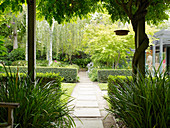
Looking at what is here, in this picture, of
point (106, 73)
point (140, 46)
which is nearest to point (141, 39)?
point (140, 46)

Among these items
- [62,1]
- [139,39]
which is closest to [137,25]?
[139,39]

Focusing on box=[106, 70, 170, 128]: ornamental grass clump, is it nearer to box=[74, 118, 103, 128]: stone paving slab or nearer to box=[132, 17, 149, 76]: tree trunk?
box=[132, 17, 149, 76]: tree trunk

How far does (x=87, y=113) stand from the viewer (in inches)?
121

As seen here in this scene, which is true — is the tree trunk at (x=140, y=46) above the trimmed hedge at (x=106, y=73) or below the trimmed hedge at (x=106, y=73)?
above

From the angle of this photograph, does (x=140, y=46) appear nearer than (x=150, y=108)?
No

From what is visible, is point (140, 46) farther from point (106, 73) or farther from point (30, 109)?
point (106, 73)

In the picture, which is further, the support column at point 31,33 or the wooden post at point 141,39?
the wooden post at point 141,39

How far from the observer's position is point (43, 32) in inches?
384

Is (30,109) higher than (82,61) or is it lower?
lower

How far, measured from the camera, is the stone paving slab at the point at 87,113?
116 inches

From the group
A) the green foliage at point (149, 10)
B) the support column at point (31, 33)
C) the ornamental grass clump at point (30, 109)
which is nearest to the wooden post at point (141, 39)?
the green foliage at point (149, 10)

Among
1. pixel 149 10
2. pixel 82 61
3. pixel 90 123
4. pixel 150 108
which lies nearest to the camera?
pixel 150 108

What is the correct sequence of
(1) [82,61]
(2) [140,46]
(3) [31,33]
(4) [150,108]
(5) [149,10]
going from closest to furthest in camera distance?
(4) [150,108] < (3) [31,33] < (2) [140,46] < (5) [149,10] < (1) [82,61]

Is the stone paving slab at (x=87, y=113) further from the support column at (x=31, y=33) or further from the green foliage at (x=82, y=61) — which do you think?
the green foliage at (x=82, y=61)
